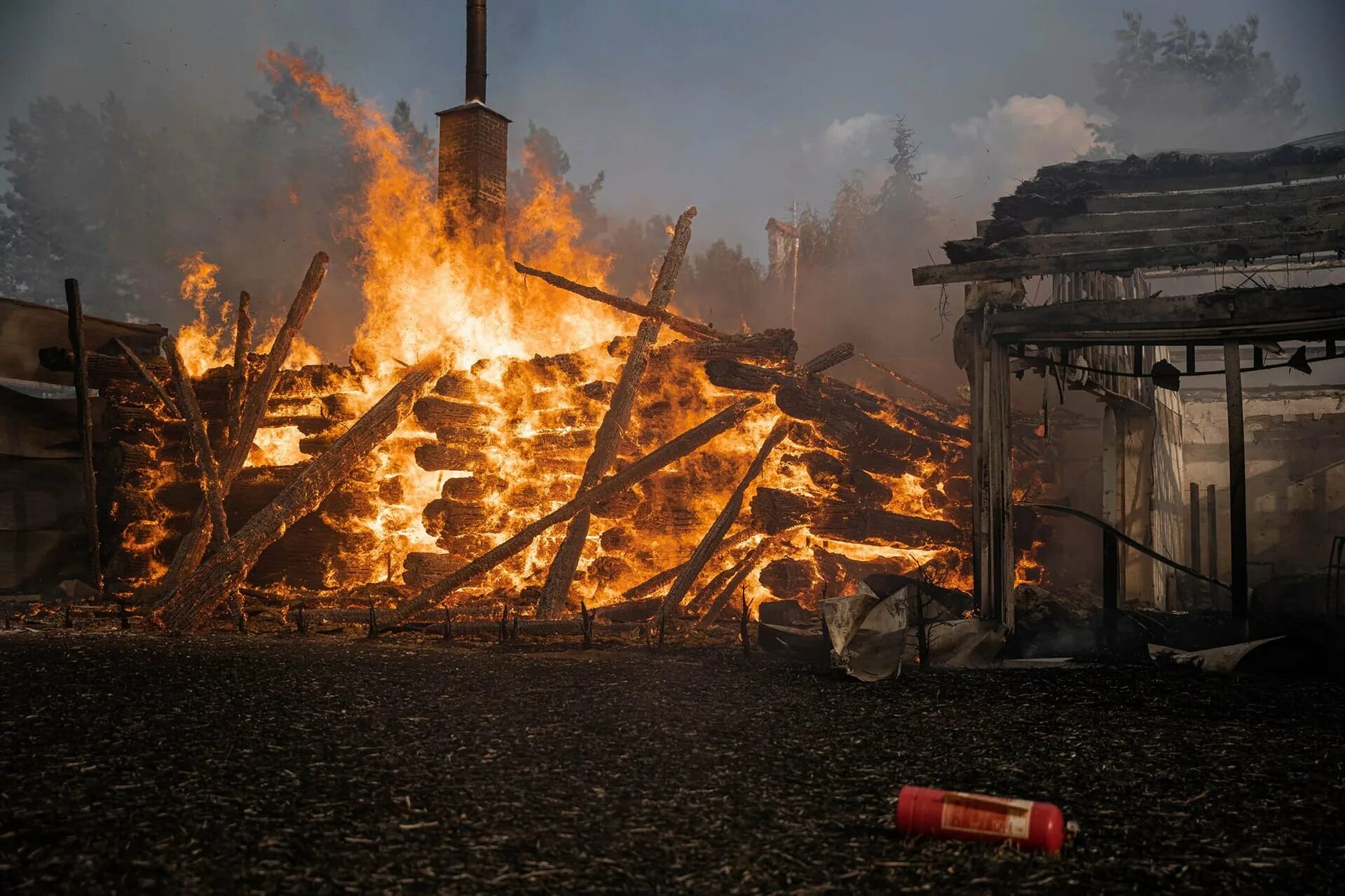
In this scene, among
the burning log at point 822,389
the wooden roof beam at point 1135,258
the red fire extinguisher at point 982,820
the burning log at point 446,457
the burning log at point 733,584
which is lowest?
the red fire extinguisher at point 982,820

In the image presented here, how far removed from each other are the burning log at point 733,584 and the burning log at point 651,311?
350 centimetres

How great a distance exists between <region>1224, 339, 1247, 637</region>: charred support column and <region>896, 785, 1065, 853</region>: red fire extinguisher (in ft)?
22.8

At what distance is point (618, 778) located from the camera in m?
4.50

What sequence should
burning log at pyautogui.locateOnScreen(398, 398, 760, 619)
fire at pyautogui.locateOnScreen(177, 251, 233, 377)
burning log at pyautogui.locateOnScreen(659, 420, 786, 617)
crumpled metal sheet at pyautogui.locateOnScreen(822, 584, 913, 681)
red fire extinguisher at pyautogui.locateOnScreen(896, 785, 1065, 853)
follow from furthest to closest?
fire at pyautogui.locateOnScreen(177, 251, 233, 377) < burning log at pyautogui.locateOnScreen(659, 420, 786, 617) < burning log at pyautogui.locateOnScreen(398, 398, 760, 619) < crumpled metal sheet at pyautogui.locateOnScreen(822, 584, 913, 681) < red fire extinguisher at pyautogui.locateOnScreen(896, 785, 1065, 853)

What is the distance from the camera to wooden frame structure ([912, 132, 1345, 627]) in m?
9.02

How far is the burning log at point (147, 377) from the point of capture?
13.4m

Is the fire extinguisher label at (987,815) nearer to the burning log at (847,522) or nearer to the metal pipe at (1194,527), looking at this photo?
the burning log at (847,522)

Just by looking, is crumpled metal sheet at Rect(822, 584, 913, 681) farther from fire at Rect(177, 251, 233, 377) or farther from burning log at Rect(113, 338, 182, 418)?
fire at Rect(177, 251, 233, 377)

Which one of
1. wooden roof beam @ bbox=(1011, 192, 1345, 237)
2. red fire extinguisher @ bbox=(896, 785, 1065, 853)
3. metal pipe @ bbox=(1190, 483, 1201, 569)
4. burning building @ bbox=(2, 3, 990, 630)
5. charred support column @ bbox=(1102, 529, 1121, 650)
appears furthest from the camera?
metal pipe @ bbox=(1190, 483, 1201, 569)

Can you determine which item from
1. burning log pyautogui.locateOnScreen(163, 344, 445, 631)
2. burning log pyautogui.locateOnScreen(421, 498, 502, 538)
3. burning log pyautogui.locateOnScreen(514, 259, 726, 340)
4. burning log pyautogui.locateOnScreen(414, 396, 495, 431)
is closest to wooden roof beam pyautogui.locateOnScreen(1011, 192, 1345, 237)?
burning log pyautogui.locateOnScreen(514, 259, 726, 340)

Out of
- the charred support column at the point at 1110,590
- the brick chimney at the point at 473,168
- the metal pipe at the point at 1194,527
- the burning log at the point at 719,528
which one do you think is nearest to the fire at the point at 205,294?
the brick chimney at the point at 473,168

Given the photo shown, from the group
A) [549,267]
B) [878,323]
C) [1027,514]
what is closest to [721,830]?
[1027,514]

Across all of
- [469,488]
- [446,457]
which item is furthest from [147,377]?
[469,488]

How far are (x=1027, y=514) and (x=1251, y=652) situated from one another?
22.3 ft
